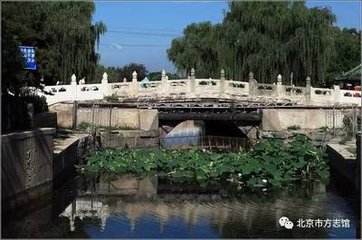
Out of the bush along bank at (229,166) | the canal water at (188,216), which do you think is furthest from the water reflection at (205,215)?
the bush along bank at (229,166)

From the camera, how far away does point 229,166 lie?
17.0 metres

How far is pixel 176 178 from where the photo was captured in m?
17.3

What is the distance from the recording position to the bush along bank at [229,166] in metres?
16.0

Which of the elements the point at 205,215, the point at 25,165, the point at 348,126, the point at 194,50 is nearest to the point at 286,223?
the point at 205,215

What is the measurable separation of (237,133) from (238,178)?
693 inches

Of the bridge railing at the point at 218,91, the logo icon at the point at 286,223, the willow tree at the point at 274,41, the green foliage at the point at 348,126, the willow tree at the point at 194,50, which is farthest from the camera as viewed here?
the willow tree at the point at 194,50

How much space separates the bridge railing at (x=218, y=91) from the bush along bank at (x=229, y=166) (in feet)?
45.3

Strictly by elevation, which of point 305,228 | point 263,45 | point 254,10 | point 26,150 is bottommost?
point 305,228

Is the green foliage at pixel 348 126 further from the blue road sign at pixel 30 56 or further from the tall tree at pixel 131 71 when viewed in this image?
the tall tree at pixel 131 71

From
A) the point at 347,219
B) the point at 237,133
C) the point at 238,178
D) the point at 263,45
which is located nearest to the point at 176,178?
the point at 238,178

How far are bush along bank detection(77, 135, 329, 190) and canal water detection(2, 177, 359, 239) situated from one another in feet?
4.15

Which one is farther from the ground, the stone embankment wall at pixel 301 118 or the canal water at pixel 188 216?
the stone embankment wall at pixel 301 118

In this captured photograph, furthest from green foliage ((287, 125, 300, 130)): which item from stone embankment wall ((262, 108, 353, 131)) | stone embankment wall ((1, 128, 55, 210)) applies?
stone embankment wall ((1, 128, 55, 210))

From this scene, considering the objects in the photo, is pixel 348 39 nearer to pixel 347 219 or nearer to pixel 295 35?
pixel 295 35
